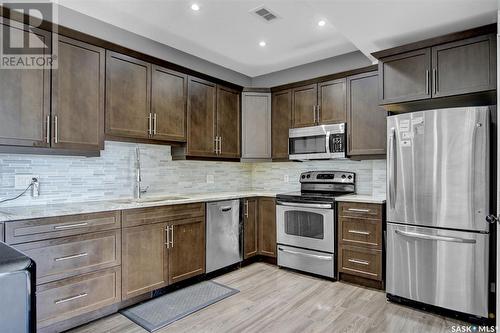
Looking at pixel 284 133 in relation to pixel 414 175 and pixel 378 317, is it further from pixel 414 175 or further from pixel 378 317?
pixel 378 317

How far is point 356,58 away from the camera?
144 inches

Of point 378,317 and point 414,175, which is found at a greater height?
point 414,175

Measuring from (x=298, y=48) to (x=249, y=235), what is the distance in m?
2.41

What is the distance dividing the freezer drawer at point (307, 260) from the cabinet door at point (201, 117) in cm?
150

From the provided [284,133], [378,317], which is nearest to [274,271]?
[378,317]

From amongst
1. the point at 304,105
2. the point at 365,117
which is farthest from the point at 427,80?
the point at 304,105

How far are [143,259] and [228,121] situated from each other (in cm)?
202

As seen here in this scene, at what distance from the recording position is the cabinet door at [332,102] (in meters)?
3.52

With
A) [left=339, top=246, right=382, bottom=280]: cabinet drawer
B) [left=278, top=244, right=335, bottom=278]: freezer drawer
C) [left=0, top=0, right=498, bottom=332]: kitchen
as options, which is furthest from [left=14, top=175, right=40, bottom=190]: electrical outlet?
[left=339, top=246, right=382, bottom=280]: cabinet drawer

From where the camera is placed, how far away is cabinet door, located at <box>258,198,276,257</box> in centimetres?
379

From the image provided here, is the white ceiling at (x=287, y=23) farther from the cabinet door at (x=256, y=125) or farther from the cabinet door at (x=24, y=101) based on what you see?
the cabinet door at (x=24, y=101)

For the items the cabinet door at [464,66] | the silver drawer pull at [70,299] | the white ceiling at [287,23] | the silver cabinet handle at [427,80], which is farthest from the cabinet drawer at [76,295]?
the cabinet door at [464,66]

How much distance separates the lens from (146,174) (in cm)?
333

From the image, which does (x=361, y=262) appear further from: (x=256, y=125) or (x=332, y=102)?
(x=256, y=125)
